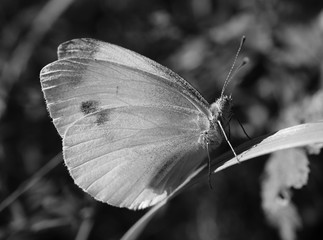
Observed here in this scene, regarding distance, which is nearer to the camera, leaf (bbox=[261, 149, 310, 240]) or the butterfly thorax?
leaf (bbox=[261, 149, 310, 240])

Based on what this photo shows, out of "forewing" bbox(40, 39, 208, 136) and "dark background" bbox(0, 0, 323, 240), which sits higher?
"forewing" bbox(40, 39, 208, 136)

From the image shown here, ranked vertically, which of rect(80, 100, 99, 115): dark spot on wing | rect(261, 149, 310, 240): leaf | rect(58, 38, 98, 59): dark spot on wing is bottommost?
rect(261, 149, 310, 240): leaf

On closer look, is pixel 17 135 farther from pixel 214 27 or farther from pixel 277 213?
pixel 277 213

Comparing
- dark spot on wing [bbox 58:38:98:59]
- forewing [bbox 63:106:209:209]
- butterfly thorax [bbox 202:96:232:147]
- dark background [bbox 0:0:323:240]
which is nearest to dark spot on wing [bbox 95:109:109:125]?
forewing [bbox 63:106:209:209]

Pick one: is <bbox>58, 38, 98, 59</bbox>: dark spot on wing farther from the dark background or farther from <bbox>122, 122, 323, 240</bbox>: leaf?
the dark background

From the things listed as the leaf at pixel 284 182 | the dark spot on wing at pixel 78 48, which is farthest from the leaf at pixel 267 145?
the dark spot on wing at pixel 78 48

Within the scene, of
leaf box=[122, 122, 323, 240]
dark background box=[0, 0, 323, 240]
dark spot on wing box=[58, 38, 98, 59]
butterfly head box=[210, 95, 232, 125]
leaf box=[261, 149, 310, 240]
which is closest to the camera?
leaf box=[122, 122, 323, 240]

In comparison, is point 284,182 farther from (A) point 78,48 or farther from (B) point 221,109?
(A) point 78,48

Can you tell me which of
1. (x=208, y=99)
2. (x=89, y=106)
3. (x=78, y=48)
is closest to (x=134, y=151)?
(x=89, y=106)
